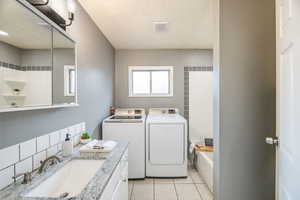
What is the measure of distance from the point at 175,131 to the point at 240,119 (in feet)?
4.44

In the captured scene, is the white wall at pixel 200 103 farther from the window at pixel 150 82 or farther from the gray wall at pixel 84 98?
the gray wall at pixel 84 98

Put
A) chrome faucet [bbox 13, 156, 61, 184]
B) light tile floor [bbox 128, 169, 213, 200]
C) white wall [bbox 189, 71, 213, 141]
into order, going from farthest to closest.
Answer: white wall [bbox 189, 71, 213, 141]
light tile floor [bbox 128, 169, 213, 200]
chrome faucet [bbox 13, 156, 61, 184]

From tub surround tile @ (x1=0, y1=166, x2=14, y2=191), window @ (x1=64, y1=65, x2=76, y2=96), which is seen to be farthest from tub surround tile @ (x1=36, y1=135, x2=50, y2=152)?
window @ (x1=64, y1=65, x2=76, y2=96)

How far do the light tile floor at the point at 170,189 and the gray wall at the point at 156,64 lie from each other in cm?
148

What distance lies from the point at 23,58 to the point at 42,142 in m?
0.60

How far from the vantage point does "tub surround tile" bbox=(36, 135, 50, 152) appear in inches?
48.3

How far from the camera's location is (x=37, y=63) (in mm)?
1144

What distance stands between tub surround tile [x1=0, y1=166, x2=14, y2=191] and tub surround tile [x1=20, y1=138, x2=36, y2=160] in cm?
10

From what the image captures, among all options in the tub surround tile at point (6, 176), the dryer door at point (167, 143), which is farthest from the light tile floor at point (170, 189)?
the tub surround tile at point (6, 176)

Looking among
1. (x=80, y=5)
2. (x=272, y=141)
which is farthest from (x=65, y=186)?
(x=80, y=5)

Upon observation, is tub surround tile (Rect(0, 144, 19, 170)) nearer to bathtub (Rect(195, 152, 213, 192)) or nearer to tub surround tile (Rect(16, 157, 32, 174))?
tub surround tile (Rect(16, 157, 32, 174))

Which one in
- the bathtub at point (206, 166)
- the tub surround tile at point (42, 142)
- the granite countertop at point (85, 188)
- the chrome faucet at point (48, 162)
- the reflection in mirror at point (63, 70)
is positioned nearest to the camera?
the granite countertop at point (85, 188)

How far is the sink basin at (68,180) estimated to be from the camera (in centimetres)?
102

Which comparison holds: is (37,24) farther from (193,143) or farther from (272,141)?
(193,143)
